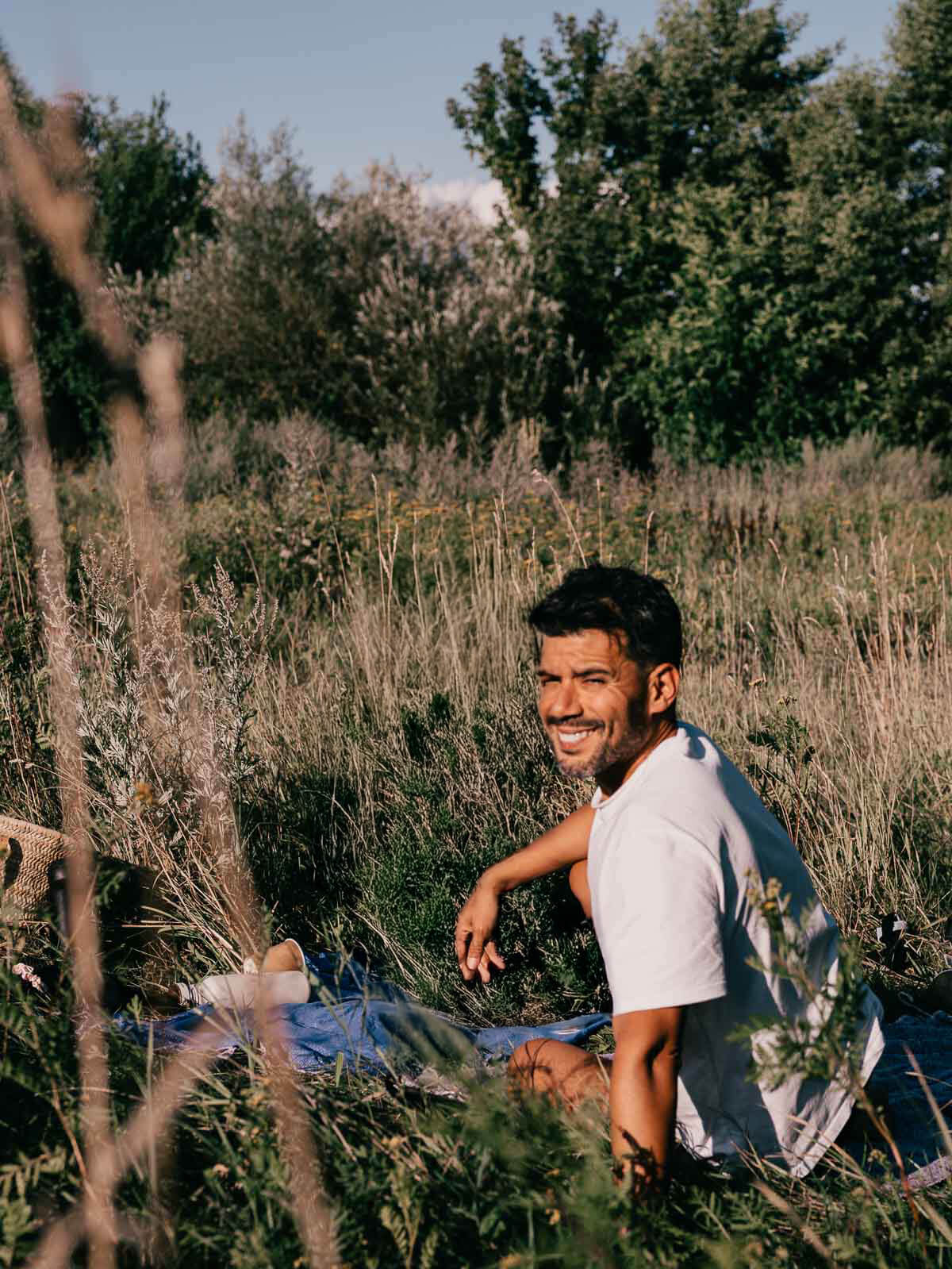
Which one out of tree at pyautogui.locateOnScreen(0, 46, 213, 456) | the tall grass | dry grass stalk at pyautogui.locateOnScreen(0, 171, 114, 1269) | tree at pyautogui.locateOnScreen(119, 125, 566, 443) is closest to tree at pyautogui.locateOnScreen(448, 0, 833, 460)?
tree at pyautogui.locateOnScreen(119, 125, 566, 443)

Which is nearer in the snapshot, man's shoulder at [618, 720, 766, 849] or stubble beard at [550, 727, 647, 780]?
man's shoulder at [618, 720, 766, 849]

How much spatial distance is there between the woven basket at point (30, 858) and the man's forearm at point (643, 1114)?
5.73 ft

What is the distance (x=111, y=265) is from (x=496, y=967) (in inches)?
702

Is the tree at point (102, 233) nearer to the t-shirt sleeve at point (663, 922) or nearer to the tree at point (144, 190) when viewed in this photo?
the tree at point (144, 190)

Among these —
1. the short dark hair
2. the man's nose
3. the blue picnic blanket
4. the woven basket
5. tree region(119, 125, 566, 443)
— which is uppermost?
tree region(119, 125, 566, 443)

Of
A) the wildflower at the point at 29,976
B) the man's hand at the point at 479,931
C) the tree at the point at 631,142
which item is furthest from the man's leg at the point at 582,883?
the tree at the point at 631,142

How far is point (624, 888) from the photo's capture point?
1.74m

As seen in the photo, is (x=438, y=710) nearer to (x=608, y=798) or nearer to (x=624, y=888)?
(x=608, y=798)

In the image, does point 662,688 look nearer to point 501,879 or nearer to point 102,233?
point 501,879

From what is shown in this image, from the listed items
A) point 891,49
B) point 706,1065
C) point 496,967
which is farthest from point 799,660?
point 891,49

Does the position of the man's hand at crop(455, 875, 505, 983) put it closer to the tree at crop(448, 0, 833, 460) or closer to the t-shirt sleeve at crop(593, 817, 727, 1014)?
the t-shirt sleeve at crop(593, 817, 727, 1014)

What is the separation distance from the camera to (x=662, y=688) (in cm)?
206

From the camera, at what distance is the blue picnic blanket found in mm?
2250

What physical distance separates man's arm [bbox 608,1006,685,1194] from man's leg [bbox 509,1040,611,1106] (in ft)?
1.37
